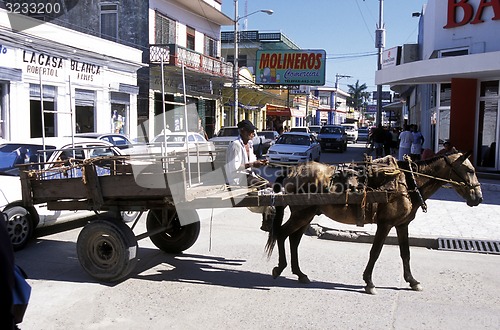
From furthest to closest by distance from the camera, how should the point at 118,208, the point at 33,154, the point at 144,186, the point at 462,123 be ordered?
the point at 462,123, the point at 33,154, the point at 118,208, the point at 144,186

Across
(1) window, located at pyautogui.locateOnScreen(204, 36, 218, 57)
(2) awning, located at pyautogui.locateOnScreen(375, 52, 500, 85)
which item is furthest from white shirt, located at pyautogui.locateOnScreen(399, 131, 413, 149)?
(1) window, located at pyautogui.locateOnScreen(204, 36, 218, 57)

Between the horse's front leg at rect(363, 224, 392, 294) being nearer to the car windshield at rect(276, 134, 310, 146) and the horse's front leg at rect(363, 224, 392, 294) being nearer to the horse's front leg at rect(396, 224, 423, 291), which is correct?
the horse's front leg at rect(396, 224, 423, 291)

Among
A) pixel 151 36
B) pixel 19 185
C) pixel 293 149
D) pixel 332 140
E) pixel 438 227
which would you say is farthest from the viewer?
pixel 332 140

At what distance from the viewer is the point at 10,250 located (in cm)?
210

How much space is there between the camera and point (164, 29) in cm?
2625

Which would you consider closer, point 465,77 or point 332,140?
point 465,77

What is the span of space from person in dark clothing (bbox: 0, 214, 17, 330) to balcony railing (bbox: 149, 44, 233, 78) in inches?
748

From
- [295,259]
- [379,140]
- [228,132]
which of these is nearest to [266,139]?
[228,132]

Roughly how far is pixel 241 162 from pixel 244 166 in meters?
0.07

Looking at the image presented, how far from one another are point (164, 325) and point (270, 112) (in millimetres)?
46620

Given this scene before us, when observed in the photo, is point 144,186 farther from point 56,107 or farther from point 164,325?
point 56,107

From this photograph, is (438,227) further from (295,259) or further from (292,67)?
(292,67)

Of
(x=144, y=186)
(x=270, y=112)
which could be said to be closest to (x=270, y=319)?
(x=144, y=186)

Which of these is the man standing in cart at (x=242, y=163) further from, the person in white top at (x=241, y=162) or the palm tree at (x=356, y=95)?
the palm tree at (x=356, y=95)
